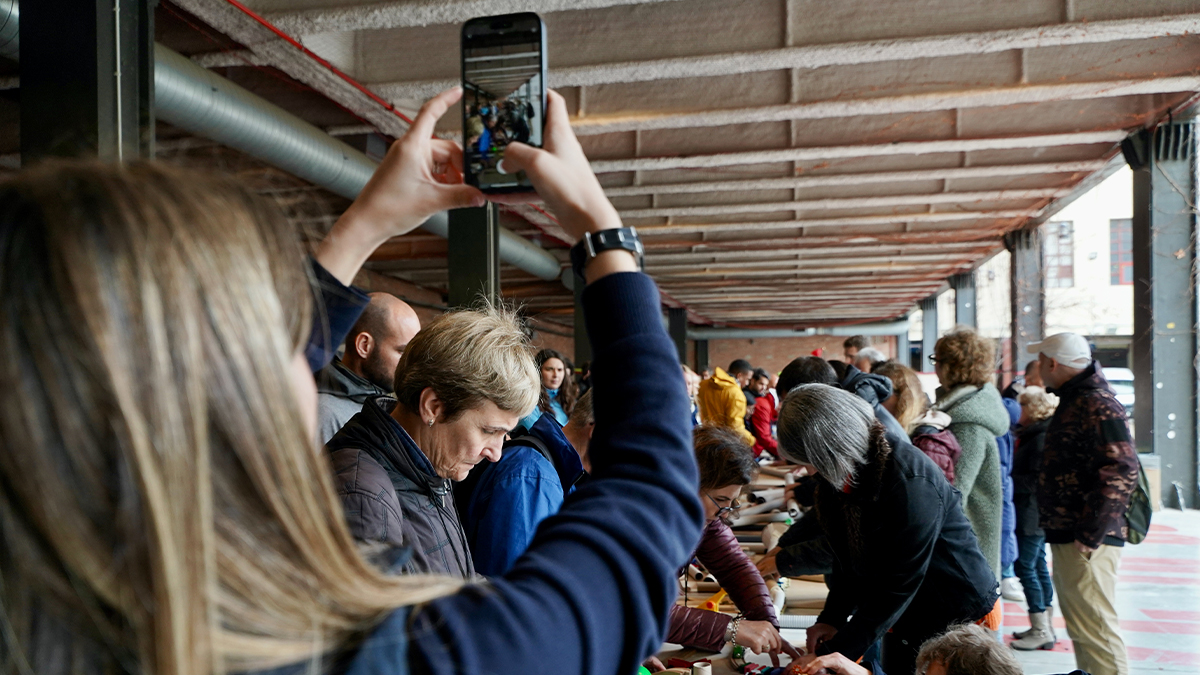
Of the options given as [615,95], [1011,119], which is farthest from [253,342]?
[1011,119]

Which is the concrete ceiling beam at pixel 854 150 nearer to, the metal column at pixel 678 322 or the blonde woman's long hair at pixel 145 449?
the blonde woman's long hair at pixel 145 449

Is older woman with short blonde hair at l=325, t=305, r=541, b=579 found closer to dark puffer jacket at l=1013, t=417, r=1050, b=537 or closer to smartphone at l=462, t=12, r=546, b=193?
smartphone at l=462, t=12, r=546, b=193

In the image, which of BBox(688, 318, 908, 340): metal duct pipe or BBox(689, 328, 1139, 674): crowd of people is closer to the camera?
BBox(689, 328, 1139, 674): crowd of people

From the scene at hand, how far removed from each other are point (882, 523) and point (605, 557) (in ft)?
6.76

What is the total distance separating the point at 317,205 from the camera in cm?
89

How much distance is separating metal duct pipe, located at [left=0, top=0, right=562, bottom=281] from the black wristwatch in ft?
11.6

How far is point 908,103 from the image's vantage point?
5.95 m

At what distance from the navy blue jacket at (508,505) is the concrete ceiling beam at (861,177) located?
22.2 ft

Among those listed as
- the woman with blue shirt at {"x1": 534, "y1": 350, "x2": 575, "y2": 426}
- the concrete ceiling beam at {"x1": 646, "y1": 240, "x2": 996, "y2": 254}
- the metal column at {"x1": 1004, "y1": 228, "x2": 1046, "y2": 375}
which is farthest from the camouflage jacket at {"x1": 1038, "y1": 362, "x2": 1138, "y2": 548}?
the concrete ceiling beam at {"x1": 646, "y1": 240, "x2": 996, "y2": 254}

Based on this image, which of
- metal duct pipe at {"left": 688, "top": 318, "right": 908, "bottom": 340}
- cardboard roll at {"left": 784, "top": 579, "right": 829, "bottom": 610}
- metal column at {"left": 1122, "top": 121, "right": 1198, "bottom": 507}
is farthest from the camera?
metal duct pipe at {"left": 688, "top": 318, "right": 908, "bottom": 340}

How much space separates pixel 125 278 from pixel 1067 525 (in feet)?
14.3

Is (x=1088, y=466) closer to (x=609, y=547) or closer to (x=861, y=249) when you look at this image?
(x=609, y=547)

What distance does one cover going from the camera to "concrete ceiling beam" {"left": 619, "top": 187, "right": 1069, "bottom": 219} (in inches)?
364

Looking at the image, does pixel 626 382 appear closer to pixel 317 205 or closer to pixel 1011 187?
pixel 317 205
